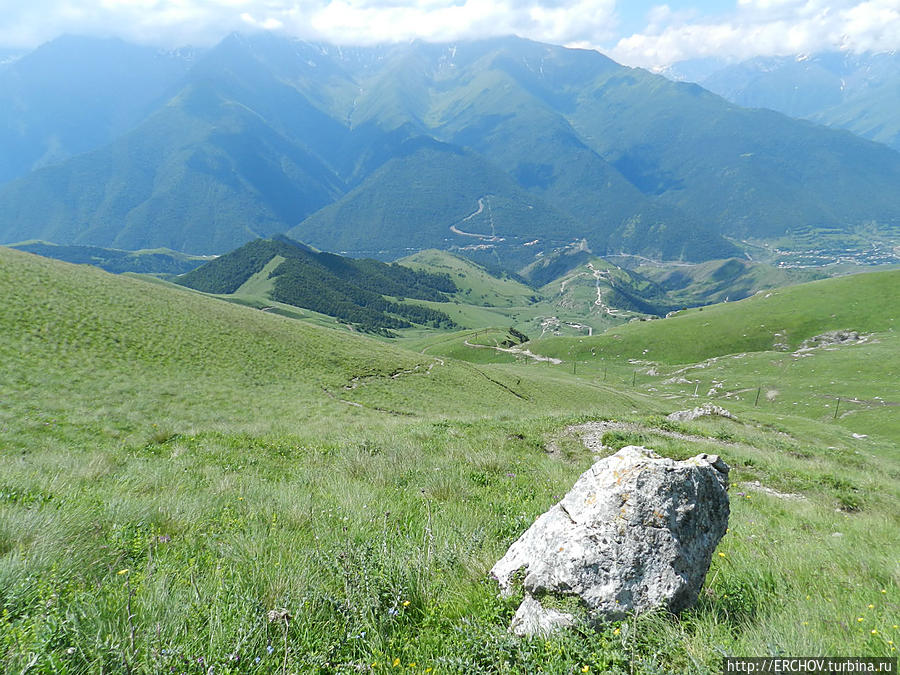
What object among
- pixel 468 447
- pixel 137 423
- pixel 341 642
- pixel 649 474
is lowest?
pixel 137 423

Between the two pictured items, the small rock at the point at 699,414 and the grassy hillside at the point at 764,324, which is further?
the grassy hillside at the point at 764,324

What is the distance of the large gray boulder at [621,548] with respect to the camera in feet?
12.5

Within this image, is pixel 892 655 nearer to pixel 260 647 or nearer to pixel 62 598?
pixel 260 647

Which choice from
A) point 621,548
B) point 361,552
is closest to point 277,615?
point 361,552

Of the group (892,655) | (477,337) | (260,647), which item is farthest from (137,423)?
(477,337)

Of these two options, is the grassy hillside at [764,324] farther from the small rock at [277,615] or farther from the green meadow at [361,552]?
the small rock at [277,615]

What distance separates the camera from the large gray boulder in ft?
12.5

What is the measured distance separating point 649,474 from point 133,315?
172ft

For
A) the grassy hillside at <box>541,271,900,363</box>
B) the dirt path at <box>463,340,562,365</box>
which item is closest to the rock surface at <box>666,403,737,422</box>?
the dirt path at <box>463,340,562,365</box>

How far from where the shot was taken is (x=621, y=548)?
404cm

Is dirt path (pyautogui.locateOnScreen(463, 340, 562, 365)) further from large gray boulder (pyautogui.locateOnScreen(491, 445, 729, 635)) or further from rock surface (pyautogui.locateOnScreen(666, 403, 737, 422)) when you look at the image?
large gray boulder (pyautogui.locateOnScreen(491, 445, 729, 635))

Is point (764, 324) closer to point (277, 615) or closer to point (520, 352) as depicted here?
point (520, 352)

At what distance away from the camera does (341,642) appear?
11.3ft

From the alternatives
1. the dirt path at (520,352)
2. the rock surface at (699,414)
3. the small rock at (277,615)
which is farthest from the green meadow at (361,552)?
the dirt path at (520,352)
